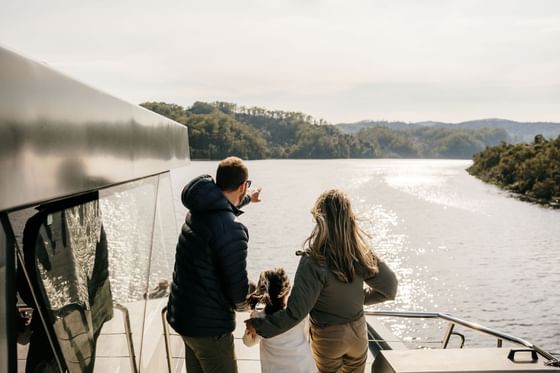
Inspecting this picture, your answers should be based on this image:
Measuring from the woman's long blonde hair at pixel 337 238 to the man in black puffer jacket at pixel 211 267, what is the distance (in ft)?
1.28

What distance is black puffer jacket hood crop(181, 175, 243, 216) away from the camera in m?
2.55

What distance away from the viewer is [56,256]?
5.76 feet

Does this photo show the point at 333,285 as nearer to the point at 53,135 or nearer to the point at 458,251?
the point at 53,135

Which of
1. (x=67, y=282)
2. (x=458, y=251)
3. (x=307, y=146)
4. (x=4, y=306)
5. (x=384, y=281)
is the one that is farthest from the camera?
(x=307, y=146)

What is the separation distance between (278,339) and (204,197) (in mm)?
943

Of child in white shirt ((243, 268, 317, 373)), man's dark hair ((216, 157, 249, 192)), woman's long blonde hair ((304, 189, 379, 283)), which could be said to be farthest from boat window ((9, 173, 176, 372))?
woman's long blonde hair ((304, 189, 379, 283))

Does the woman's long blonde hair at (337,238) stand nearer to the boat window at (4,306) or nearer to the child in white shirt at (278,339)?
the child in white shirt at (278,339)

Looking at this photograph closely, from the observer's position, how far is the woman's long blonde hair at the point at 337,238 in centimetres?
271

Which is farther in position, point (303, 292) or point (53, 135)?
point (303, 292)

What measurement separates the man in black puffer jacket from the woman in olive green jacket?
0.24m

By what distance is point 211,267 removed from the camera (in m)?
2.61

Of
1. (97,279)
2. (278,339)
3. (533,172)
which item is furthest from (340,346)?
Answer: (533,172)

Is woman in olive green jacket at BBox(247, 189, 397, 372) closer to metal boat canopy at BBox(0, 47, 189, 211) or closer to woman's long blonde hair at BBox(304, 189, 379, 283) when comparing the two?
woman's long blonde hair at BBox(304, 189, 379, 283)

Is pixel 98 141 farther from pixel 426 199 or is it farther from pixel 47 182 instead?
pixel 426 199
